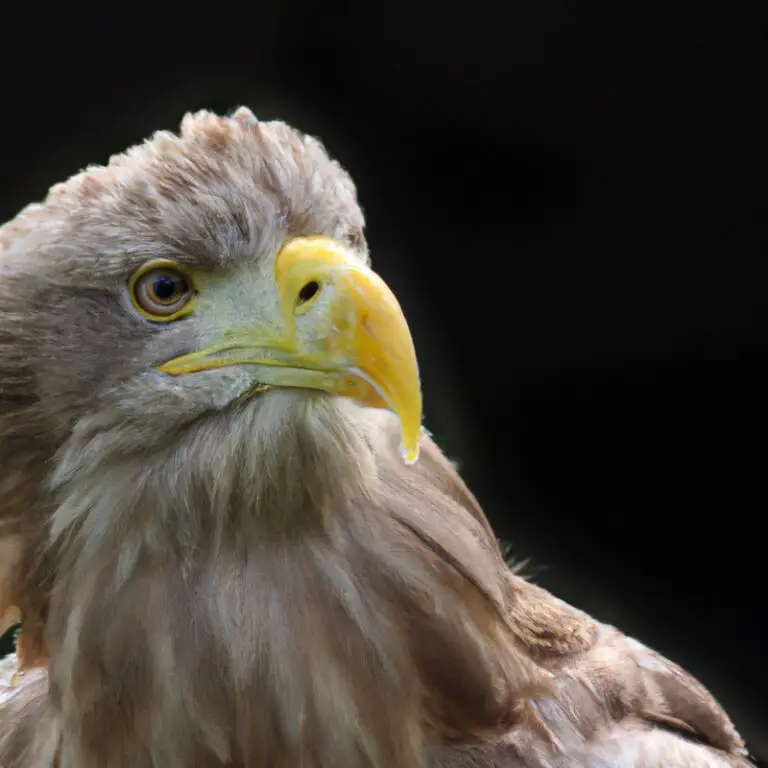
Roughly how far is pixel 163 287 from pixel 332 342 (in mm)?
197

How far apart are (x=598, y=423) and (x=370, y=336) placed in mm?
1497

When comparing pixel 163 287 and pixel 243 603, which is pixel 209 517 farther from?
pixel 163 287

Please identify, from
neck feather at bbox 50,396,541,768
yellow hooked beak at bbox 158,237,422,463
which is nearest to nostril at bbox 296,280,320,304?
yellow hooked beak at bbox 158,237,422,463

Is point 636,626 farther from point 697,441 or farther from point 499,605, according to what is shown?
point 499,605

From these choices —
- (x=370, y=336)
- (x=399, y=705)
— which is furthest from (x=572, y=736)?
(x=370, y=336)

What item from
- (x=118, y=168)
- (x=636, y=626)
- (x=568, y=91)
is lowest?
(x=636, y=626)

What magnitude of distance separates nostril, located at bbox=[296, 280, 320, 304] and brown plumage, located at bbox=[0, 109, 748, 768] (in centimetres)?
4

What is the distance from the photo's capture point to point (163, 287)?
104 centimetres

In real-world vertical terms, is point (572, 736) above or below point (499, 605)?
below

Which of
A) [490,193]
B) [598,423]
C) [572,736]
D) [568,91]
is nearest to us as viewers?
[572,736]

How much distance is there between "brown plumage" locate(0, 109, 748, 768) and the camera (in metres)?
1.04

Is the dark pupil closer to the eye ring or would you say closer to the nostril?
the eye ring

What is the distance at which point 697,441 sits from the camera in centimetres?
240

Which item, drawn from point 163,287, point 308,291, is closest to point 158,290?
point 163,287
